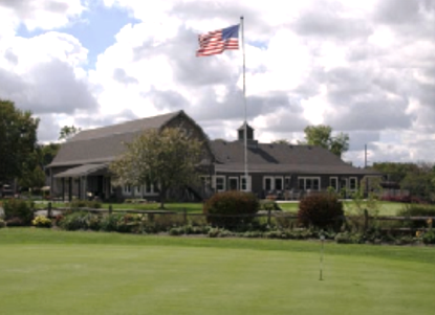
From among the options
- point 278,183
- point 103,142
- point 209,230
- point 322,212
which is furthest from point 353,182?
point 209,230

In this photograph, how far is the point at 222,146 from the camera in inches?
2844

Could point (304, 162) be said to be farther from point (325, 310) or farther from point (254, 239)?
point (325, 310)

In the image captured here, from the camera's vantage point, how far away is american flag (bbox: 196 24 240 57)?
40500 millimetres

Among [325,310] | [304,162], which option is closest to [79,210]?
[325,310]

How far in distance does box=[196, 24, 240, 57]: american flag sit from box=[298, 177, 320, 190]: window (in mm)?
31689

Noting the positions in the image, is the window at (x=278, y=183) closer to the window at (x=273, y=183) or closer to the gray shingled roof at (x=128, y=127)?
the window at (x=273, y=183)

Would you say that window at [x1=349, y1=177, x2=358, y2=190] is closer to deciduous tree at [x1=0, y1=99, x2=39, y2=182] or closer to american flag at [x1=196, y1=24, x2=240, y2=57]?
deciduous tree at [x1=0, y1=99, x2=39, y2=182]

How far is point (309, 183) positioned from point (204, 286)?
61.1 metres

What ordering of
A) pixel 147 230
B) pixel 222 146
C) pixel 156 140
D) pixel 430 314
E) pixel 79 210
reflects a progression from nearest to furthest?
pixel 430 314
pixel 147 230
pixel 79 210
pixel 156 140
pixel 222 146

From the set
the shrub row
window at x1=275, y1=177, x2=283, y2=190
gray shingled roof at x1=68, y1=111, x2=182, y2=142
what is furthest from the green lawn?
window at x1=275, y1=177, x2=283, y2=190

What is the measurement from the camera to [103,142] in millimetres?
67000

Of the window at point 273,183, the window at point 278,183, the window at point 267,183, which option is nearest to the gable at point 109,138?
the window at point 267,183

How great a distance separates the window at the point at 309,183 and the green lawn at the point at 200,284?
Result: 53.9m

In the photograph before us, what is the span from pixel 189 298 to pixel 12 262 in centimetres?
619
